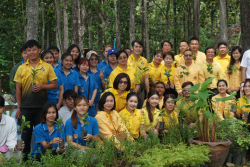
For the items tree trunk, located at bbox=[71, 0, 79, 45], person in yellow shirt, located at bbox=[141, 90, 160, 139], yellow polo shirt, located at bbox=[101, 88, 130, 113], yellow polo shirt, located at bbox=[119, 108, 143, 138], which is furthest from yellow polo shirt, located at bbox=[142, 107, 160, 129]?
tree trunk, located at bbox=[71, 0, 79, 45]

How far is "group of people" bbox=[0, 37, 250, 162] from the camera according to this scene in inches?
172

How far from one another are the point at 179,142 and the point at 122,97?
150 cm

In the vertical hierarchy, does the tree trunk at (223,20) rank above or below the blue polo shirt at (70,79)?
above

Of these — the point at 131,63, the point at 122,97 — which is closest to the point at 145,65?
the point at 131,63

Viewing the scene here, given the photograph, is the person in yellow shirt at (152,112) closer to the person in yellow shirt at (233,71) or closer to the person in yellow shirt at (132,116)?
the person in yellow shirt at (132,116)

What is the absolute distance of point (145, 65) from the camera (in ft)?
21.0

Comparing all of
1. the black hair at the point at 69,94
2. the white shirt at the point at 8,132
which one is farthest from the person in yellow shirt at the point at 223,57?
the white shirt at the point at 8,132

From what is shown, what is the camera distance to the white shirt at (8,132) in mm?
4032

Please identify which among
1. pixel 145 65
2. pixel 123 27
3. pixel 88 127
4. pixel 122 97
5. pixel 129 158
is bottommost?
pixel 129 158

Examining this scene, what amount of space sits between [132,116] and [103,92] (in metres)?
0.89

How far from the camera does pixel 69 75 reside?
5500 millimetres

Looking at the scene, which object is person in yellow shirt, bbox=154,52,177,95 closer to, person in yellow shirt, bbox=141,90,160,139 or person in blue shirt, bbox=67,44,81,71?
person in yellow shirt, bbox=141,90,160,139

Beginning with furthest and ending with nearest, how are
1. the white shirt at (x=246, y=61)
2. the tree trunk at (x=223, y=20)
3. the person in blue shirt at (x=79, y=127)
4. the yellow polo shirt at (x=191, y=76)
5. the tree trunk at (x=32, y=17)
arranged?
the tree trunk at (x=223, y=20)
the yellow polo shirt at (x=191, y=76)
the white shirt at (x=246, y=61)
the tree trunk at (x=32, y=17)
the person in blue shirt at (x=79, y=127)

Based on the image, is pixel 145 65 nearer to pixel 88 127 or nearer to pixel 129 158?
pixel 88 127
